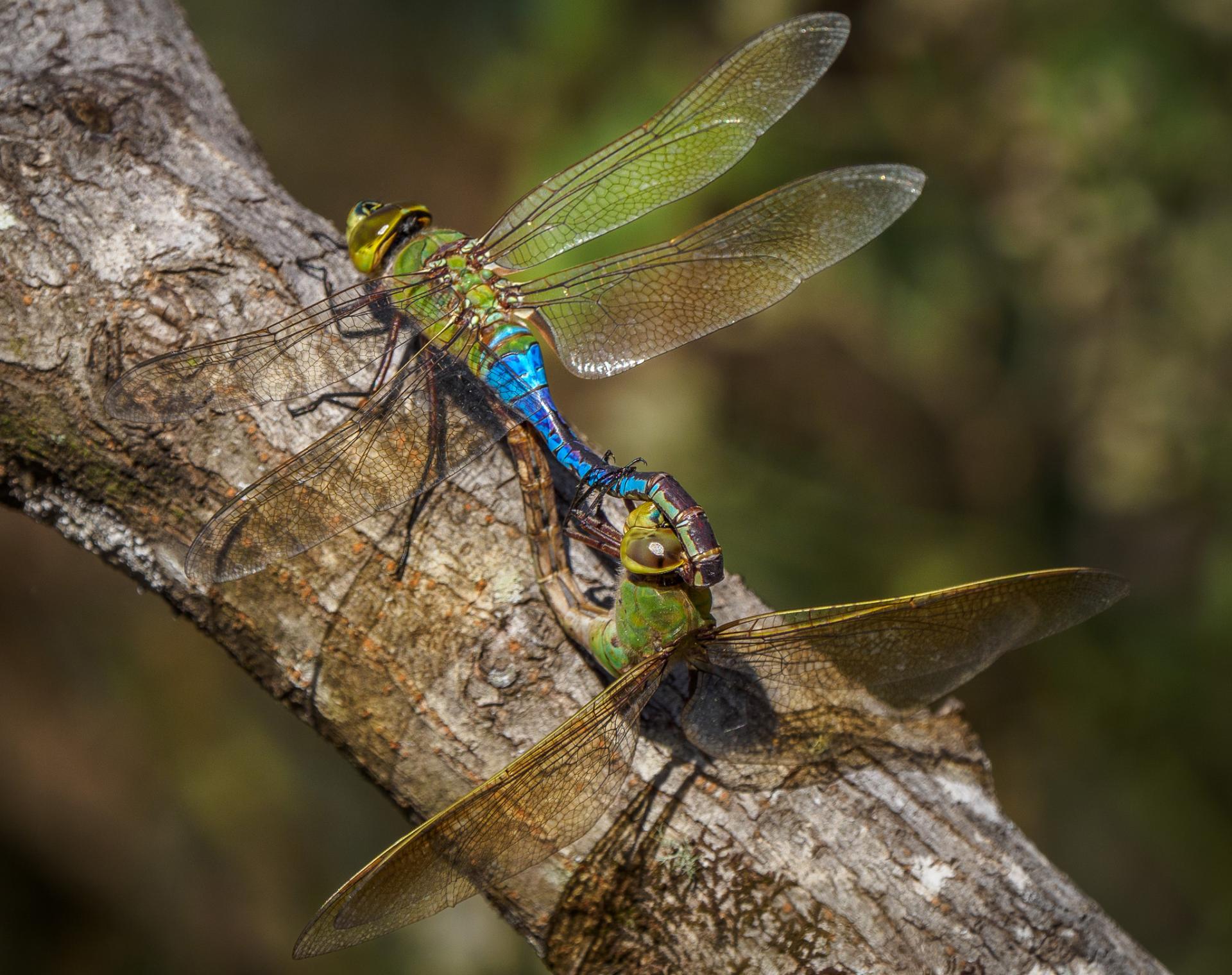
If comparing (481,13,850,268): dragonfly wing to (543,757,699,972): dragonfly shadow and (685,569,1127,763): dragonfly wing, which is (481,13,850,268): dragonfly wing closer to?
(685,569,1127,763): dragonfly wing

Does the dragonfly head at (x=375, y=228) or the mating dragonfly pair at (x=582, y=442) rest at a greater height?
the dragonfly head at (x=375, y=228)

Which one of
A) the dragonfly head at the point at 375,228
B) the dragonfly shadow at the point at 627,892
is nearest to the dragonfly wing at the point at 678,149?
the dragonfly head at the point at 375,228

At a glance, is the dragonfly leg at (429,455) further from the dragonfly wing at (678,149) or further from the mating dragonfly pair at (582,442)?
the dragonfly wing at (678,149)

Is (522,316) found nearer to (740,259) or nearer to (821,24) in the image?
(740,259)

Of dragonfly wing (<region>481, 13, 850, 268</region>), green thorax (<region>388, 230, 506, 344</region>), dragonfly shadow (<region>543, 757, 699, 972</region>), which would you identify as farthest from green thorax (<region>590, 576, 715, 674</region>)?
dragonfly wing (<region>481, 13, 850, 268</region>)

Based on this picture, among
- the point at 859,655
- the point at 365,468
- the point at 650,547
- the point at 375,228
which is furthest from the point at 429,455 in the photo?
the point at 859,655

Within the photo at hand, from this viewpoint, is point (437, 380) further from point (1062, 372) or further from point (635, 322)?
point (1062, 372)

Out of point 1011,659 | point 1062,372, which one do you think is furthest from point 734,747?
point 1062,372
